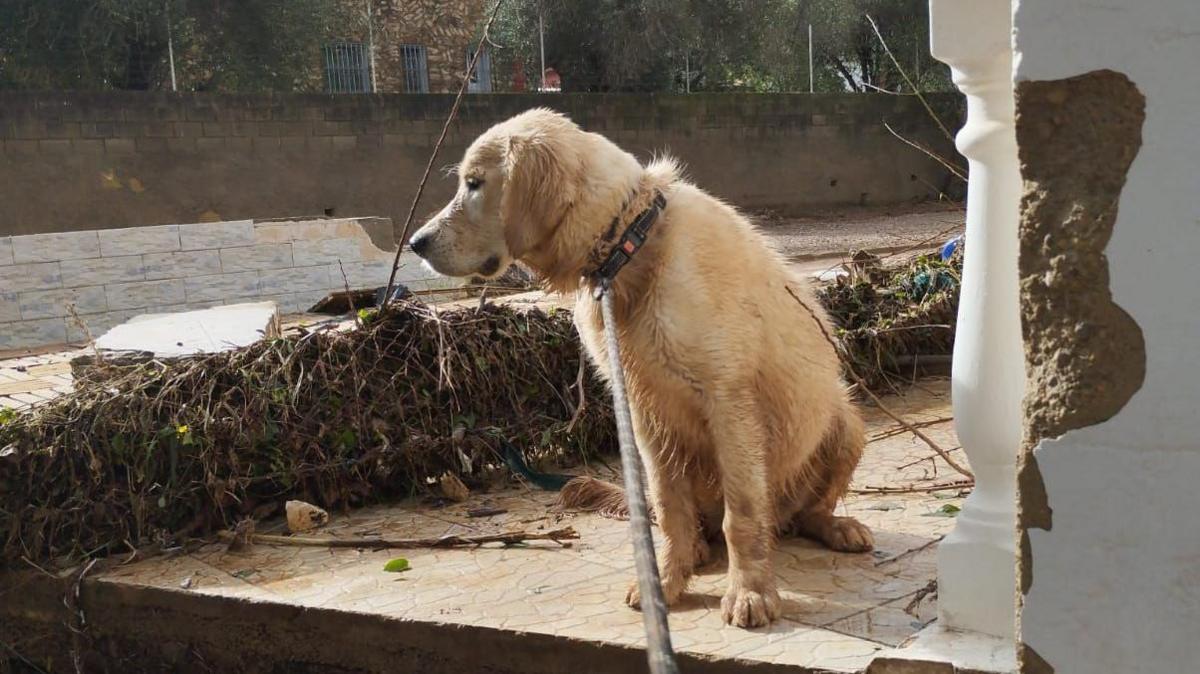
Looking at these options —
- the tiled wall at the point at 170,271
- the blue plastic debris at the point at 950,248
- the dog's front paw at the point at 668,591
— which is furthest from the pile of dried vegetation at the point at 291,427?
the tiled wall at the point at 170,271

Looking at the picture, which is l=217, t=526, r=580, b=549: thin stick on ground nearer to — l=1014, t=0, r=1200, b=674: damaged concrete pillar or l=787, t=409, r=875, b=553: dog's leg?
l=787, t=409, r=875, b=553: dog's leg

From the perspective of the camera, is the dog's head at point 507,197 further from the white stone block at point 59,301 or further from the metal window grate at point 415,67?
the metal window grate at point 415,67

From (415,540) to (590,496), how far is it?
82cm

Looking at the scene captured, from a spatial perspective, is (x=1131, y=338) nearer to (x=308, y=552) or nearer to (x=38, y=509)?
(x=308, y=552)

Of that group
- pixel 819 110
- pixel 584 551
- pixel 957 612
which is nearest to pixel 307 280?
pixel 584 551

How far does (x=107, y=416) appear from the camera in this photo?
5.11 meters

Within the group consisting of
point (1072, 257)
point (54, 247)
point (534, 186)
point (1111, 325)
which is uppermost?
point (534, 186)

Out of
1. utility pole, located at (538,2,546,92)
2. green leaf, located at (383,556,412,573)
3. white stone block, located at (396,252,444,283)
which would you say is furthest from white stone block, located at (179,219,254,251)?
utility pole, located at (538,2,546,92)

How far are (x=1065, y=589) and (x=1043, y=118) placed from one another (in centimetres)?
95

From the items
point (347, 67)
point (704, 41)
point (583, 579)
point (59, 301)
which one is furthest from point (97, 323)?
point (704, 41)

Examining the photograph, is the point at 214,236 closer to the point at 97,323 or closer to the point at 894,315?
the point at 97,323

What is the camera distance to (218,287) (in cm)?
1198

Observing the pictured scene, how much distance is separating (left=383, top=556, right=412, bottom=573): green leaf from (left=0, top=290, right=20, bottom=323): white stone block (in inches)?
328

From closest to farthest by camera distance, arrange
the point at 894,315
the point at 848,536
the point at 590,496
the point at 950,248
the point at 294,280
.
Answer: the point at 848,536, the point at 590,496, the point at 894,315, the point at 950,248, the point at 294,280
